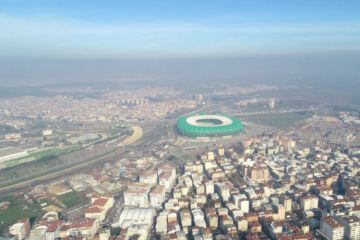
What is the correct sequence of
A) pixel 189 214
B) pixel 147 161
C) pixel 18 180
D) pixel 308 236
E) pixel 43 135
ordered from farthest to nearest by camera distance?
pixel 43 135, pixel 147 161, pixel 18 180, pixel 189 214, pixel 308 236

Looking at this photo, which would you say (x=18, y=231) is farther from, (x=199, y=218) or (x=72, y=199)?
(x=199, y=218)

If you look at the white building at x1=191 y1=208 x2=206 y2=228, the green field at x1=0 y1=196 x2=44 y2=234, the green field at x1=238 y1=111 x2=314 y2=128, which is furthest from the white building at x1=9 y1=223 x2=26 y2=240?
the green field at x1=238 y1=111 x2=314 y2=128

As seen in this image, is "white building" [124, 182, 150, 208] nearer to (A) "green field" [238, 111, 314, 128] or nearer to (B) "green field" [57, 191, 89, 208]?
(B) "green field" [57, 191, 89, 208]

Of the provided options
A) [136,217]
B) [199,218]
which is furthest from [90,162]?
[199,218]

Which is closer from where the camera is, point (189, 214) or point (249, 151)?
point (189, 214)

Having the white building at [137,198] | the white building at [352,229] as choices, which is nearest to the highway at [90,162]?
the white building at [137,198]

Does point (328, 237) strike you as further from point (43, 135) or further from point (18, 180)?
point (43, 135)

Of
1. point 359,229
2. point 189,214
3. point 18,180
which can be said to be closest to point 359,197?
point 359,229
